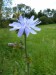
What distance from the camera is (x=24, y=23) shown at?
165 centimetres

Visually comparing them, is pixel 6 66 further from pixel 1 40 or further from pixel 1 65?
pixel 1 40

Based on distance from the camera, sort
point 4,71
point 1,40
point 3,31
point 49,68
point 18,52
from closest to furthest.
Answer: point 4,71, point 49,68, point 18,52, point 1,40, point 3,31

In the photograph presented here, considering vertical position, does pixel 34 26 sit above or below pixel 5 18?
above

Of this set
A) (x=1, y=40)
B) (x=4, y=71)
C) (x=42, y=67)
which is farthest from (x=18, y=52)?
(x=4, y=71)

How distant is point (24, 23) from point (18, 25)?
0.07 m

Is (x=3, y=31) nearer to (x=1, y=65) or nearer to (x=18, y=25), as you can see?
(x=1, y=65)

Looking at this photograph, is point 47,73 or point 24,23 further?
point 47,73

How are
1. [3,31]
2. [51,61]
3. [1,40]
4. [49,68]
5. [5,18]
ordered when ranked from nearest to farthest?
[49,68] → [51,61] → [1,40] → [3,31] → [5,18]

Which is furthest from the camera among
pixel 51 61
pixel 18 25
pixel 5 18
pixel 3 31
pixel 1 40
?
pixel 5 18

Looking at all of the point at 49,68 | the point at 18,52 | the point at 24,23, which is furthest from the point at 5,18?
the point at 24,23

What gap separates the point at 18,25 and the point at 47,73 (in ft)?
7.02

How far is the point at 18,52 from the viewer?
5191 mm

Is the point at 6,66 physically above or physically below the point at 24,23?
below

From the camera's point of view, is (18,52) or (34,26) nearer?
(34,26)
